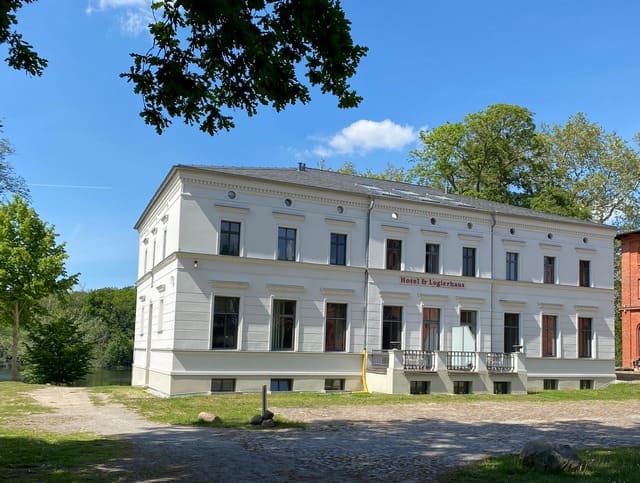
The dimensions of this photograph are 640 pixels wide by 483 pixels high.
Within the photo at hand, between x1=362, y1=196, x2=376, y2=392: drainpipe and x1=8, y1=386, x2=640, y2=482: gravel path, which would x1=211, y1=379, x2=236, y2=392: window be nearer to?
x1=8, y1=386, x2=640, y2=482: gravel path

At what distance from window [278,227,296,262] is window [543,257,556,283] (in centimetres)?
1361

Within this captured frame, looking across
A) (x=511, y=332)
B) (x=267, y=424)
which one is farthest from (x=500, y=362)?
(x=267, y=424)

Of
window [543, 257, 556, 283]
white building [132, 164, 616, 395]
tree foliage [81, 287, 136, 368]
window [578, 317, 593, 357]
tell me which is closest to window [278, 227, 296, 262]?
white building [132, 164, 616, 395]

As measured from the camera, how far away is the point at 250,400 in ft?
70.9

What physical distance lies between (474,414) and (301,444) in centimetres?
833

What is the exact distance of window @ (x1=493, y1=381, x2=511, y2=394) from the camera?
91.2ft

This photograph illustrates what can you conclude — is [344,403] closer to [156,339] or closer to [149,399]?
[149,399]

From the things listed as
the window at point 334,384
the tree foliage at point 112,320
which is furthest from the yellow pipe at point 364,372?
the tree foliage at point 112,320

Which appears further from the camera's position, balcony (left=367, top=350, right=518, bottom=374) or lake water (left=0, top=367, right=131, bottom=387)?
lake water (left=0, top=367, right=131, bottom=387)

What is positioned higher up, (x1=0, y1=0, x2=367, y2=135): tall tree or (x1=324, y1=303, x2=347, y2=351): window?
(x1=0, y1=0, x2=367, y2=135): tall tree

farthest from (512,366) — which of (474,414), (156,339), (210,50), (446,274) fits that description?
(210,50)

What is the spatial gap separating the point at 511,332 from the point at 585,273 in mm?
5865

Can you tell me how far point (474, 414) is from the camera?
62.0 feet

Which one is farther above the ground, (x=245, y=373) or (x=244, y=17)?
(x=244, y=17)
